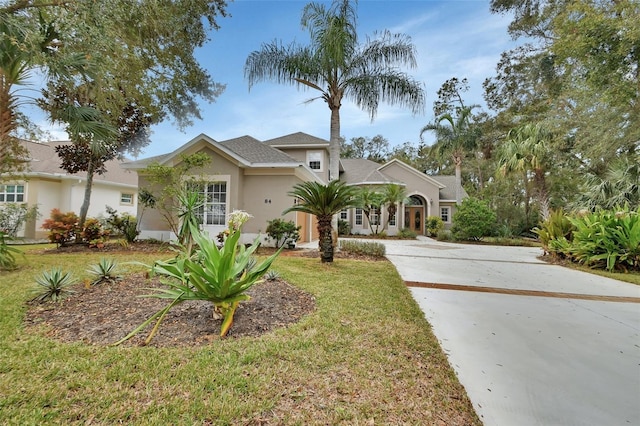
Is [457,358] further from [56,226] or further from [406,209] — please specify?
[406,209]

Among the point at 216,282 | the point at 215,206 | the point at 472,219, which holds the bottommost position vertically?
the point at 216,282


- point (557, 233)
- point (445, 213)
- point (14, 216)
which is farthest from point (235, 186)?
point (445, 213)

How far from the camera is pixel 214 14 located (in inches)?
454

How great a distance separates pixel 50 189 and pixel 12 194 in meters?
1.52

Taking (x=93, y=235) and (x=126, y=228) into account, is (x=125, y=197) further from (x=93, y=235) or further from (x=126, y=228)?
(x=93, y=235)

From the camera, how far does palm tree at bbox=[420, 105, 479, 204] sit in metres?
21.4

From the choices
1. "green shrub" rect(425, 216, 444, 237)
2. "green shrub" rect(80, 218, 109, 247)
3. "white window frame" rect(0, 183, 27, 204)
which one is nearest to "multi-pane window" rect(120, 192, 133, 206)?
"white window frame" rect(0, 183, 27, 204)

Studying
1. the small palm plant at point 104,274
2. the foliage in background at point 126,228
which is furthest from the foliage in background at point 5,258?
the foliage in background at point 126,228

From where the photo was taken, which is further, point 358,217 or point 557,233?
point 358,217

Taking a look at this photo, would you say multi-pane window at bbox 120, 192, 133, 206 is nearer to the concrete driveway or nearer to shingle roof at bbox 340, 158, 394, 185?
shingle roof at bbox 340, 158, 394, 185

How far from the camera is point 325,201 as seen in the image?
26.5 ft

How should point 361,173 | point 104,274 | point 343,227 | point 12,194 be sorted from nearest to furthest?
point 104,274 < point 12,194 < point 343,227 < point 361,173

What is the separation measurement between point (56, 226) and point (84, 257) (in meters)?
3.16

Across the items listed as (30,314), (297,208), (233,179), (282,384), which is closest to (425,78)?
(297,208)
